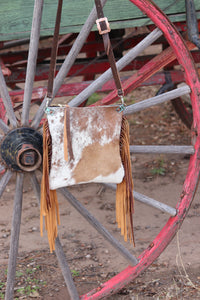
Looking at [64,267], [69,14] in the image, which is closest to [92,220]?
[64,267]

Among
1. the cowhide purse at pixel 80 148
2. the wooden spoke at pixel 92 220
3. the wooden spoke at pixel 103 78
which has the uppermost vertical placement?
the wooden spoke at pixel 103 78

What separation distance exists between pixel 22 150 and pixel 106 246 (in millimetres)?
1300

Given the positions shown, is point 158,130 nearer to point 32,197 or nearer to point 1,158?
point 32,197

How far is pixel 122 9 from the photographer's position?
267 cm

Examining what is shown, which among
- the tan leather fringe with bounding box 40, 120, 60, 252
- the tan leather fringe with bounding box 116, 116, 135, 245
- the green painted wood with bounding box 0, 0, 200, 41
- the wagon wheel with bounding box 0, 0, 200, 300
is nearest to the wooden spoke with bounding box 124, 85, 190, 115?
the wagon wheel with bounding box 0, 0, 200, 300

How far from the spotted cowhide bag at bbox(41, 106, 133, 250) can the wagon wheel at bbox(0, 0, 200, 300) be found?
13 cm

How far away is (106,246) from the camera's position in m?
3.11

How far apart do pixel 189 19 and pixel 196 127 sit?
27.5 inches

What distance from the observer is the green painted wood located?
2625mm

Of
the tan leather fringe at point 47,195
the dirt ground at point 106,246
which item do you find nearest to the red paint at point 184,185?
the dirt ground at point 106,246

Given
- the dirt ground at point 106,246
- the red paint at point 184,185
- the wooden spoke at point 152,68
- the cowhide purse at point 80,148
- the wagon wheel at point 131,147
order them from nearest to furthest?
the cowhide purse at point 80,148
the wagon wheel at point 131,147
the red paint at point 184,185
the wooden spoke at point 152,68
the dirt ground at point 106,246

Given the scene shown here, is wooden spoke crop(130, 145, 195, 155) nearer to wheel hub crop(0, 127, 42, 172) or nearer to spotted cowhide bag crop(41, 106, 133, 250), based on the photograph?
spotted cowhide bag crop(41, 106, 133, 250)

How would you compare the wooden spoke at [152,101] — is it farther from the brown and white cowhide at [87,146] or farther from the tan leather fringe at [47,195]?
the tan leather fringe at [47,195]

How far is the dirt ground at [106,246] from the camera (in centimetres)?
267
